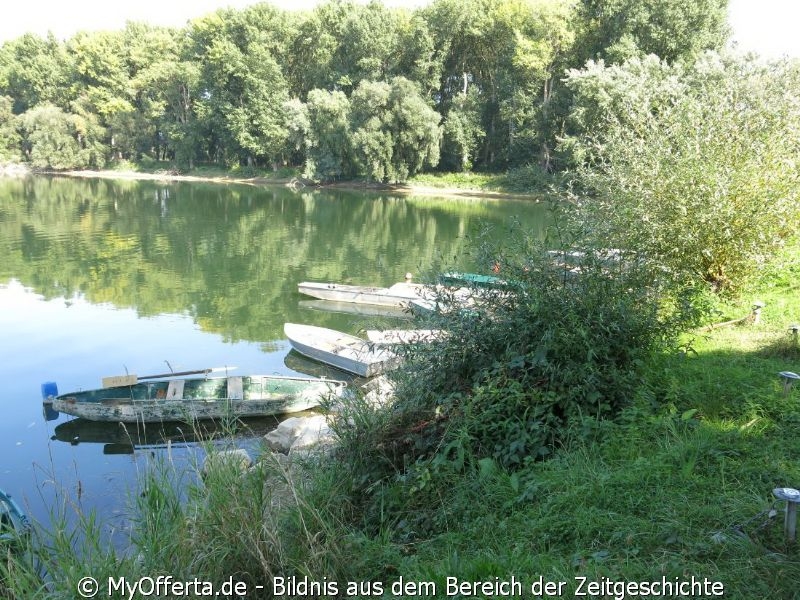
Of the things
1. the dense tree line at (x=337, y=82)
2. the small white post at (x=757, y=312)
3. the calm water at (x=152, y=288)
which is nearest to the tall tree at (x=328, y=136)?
the dense tree line at (x=337, y=82)

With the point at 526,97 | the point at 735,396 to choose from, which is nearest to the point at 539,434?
the point at 735,396

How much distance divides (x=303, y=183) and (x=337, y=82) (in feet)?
31.2

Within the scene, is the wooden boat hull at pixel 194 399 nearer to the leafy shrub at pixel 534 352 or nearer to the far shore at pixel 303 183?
the leafy shrub at pixel 534 352

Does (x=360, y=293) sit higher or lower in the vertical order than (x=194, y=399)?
higher

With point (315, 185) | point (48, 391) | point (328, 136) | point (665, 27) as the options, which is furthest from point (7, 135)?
point (48, 391)

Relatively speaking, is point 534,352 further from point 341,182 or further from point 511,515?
point 341,182

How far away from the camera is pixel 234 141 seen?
2357 inches

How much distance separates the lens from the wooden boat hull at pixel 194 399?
33.3 feet

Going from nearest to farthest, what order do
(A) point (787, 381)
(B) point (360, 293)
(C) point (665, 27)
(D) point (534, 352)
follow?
(D) point (534, 352) < (A) point (787, 381) < (B) point (360, 293) < (C) point (665, 27)

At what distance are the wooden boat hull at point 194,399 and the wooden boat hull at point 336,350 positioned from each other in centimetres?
147

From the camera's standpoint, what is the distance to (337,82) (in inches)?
2141

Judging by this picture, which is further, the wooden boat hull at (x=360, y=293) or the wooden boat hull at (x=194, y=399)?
the wooden boat hull at (x=360, y=293)

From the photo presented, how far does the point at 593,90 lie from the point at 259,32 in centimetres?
3558

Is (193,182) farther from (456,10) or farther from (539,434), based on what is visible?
(539,434)
